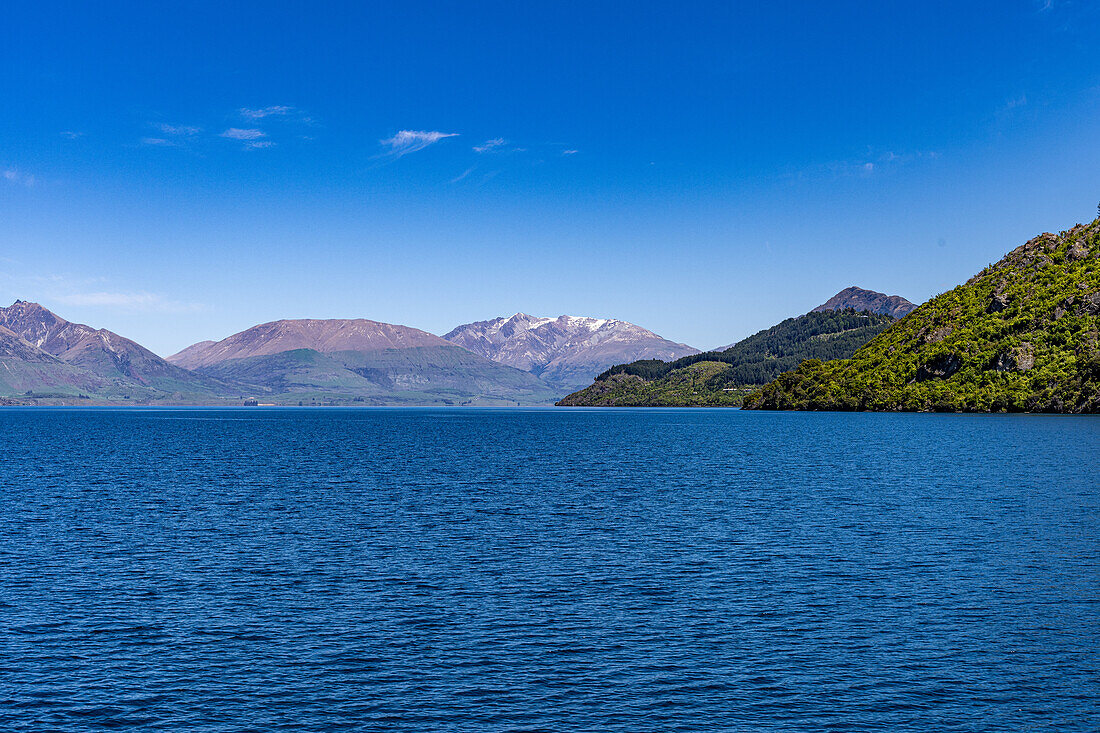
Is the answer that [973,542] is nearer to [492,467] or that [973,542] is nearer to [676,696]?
[676,696]

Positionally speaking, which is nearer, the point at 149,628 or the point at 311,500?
the point at 149,628

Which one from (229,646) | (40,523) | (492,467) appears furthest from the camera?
(492,467)

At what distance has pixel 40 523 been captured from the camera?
6988 cm

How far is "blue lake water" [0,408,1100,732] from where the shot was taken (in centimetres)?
2928

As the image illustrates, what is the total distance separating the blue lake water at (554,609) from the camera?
29281 millimetres

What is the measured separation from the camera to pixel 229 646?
36.1 meters

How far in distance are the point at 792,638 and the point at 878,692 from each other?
664 centimetres

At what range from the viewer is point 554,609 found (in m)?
42.1

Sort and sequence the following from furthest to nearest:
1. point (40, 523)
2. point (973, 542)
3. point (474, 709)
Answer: point (40, 523) → point (973, 542) → point (474, 709)

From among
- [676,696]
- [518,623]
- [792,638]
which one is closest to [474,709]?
[676,696]

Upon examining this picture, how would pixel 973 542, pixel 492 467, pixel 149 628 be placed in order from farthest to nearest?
1. pixel 492 467
2. pixel 973 542
3. pixel 149 628

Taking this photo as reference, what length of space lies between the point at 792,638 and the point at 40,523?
2608 inches

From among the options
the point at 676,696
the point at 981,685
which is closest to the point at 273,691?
the point at 676,696

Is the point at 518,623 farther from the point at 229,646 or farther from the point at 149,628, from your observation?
the point at 149,628
